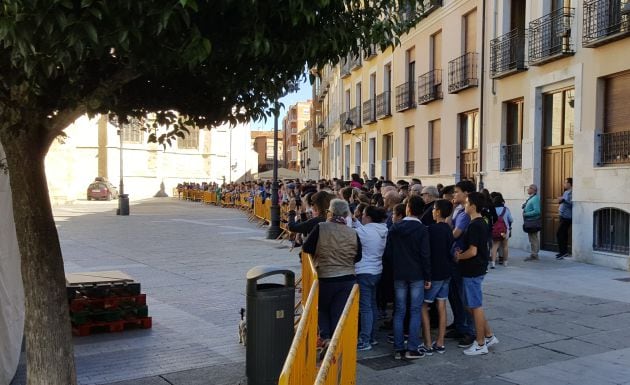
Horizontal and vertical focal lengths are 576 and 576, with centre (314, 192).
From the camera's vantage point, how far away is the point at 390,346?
6551 millimetres

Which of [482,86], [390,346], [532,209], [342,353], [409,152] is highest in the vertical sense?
[482,86]

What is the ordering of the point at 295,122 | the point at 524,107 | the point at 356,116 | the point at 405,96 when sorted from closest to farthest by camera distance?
1. the point at 524,107
2. the point at 405,96
3. the point at 356,116
4. the point at 295,122

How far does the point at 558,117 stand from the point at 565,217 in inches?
109

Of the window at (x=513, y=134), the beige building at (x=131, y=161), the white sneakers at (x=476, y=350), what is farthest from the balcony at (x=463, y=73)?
the beige building at (x=131, y=161)

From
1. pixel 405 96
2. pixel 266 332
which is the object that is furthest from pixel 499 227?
pixel 405 96

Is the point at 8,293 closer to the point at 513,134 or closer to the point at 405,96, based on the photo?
the point at 513,134

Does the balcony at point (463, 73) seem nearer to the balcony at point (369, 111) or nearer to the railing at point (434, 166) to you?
the railing at point (434, 166)

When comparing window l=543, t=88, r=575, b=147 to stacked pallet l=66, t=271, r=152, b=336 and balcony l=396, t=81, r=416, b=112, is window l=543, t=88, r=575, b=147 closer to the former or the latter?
balcony l=396, t=81, r=416, b=112

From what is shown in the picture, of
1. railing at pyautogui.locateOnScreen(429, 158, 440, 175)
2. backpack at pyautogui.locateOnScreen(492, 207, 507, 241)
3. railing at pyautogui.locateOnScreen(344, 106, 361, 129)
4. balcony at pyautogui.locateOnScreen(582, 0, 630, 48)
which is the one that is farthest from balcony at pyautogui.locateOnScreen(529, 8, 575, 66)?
railing at pyautogui.locateOnScreen(344, 106, 361, 129)

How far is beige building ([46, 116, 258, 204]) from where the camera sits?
51.5 meters

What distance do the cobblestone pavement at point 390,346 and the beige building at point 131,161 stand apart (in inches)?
1433

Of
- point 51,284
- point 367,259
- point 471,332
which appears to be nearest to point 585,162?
point 471,332

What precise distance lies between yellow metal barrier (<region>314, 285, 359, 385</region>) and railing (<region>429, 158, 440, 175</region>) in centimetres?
1675

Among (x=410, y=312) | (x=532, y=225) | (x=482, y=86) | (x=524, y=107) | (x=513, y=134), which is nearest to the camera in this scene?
(x=410, y=312)
